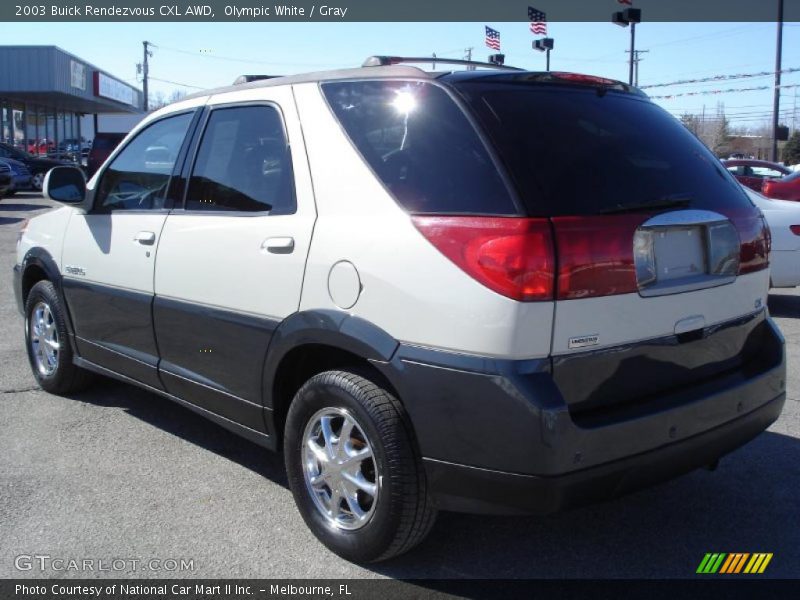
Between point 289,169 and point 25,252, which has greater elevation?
point 289,169

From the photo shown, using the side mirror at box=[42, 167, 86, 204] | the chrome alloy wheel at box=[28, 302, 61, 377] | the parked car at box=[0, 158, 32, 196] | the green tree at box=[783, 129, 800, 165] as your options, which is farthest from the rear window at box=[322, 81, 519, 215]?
the green tree at box=[783, 129, 800, 165]

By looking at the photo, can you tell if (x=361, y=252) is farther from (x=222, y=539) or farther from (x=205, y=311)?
(x=222, y=539)

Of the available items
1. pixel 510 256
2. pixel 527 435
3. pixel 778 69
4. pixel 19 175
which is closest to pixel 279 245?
pixel 510 256

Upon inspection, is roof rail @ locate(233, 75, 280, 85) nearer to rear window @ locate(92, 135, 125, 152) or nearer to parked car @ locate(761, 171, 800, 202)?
parked car @ locate(761, 171, 800, 202)

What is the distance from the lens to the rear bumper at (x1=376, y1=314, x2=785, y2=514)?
8.39ft

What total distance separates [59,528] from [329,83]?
2.24 meters

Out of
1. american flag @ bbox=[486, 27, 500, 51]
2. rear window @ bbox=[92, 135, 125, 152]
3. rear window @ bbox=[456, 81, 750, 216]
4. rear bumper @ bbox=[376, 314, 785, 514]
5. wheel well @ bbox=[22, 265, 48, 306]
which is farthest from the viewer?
rear window @ bbox=[92, 135, 125, 152]

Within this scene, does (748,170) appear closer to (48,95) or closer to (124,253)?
(124,253)

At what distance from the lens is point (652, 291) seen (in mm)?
2818

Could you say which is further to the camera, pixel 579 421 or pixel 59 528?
pixel 59 528

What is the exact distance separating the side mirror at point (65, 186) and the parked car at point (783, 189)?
7283 millimetres

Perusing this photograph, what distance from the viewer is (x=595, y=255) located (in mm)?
2656

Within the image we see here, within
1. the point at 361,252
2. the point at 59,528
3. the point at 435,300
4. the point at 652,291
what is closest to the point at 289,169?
the point at 361,252
